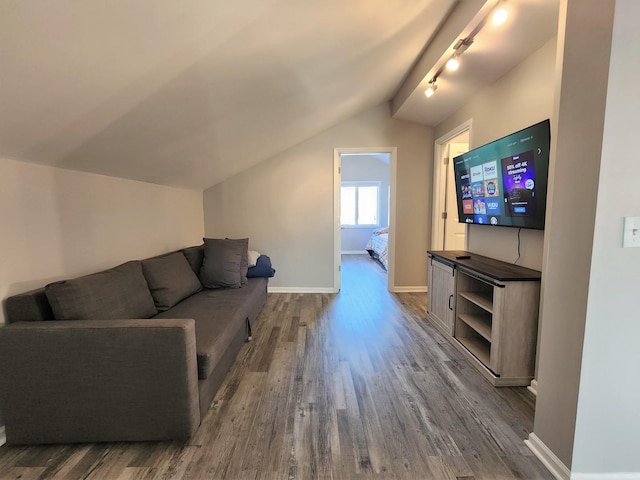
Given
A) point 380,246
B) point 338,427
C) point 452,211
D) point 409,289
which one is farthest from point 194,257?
point 380,246

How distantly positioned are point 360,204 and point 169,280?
643 centimetres

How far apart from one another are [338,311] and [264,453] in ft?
A: 7.02

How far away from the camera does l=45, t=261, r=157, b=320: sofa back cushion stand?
61.8 inches

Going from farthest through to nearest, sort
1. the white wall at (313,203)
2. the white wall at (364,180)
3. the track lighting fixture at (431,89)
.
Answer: the white wall at (364,180) < the white wall at (313,203) < the track lighting fixture at (431,89)

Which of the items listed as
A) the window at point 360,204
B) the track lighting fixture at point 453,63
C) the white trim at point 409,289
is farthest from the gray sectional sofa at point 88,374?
the window at point 360,204

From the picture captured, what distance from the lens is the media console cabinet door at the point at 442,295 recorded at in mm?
2725

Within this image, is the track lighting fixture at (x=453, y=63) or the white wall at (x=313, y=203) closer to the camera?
the track lighting fixture at (x=453, y=63)

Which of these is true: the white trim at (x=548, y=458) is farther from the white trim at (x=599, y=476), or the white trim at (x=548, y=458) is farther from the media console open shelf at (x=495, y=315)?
the media console open shelf at (x=495, y=315)

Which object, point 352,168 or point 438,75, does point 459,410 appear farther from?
point 352,168

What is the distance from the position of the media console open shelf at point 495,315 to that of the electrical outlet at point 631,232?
2.78 ft

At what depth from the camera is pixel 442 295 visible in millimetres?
2934

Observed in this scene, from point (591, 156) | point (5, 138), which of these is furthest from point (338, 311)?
point (5, 138)

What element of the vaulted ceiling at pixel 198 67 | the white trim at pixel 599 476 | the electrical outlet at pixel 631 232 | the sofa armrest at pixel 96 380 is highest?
the vaulted ceiling at pixel 198 67

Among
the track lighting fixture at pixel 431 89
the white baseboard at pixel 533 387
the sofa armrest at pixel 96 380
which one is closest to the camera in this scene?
the sofa armrest at pixel 96 380
